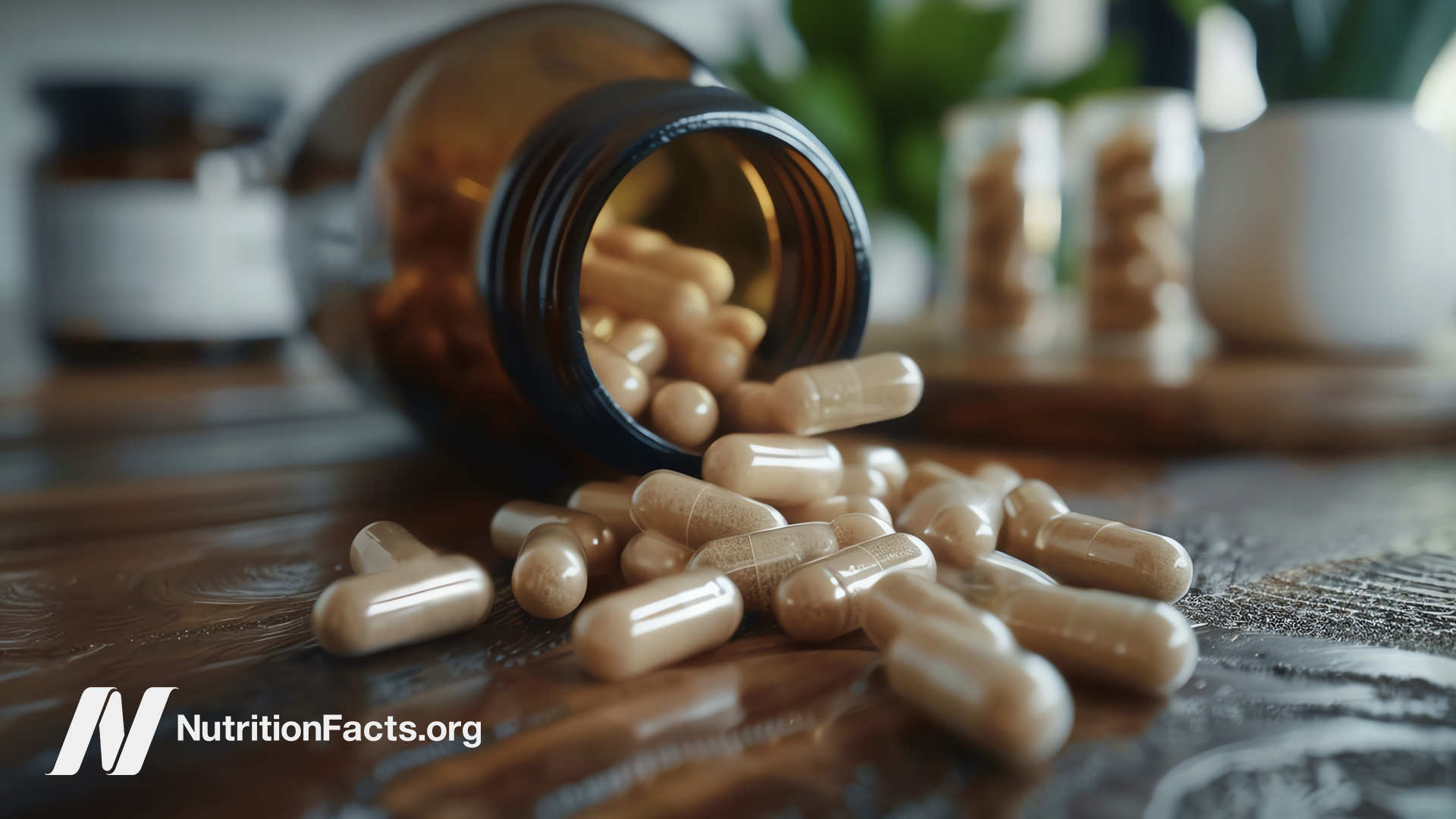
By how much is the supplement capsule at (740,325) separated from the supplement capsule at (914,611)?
34 cm

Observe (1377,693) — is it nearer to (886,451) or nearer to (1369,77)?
(886,451)

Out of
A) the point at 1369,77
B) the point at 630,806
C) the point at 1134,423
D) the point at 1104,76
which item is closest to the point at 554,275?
the point at 630,806

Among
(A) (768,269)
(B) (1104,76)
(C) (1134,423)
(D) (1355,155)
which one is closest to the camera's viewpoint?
(A) (768,269)

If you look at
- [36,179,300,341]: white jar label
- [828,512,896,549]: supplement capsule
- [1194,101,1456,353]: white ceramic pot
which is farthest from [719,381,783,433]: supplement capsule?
[1194,101,1456,353]: white ceramic pot

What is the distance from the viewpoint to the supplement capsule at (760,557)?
57 cm

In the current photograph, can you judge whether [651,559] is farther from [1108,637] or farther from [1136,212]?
[1136,212]

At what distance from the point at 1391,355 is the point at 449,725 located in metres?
1.36

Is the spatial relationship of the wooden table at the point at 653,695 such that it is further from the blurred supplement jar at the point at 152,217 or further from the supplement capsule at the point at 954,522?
the blurred supplement jar at the point at 152,217

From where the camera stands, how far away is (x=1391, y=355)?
1348 millimetres

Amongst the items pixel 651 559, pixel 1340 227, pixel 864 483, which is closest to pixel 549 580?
pixel 651 559

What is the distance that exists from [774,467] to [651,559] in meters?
0.11

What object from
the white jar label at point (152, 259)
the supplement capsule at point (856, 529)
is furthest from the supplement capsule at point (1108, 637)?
the white jar label at point (152, 259)

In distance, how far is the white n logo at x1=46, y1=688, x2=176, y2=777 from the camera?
0.40 metres

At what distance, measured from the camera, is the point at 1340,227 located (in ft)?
4.28
